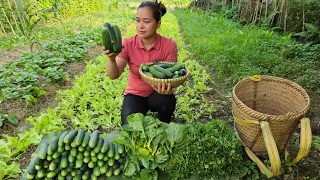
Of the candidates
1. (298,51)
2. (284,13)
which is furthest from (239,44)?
(284,13)

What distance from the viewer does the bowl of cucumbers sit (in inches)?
113

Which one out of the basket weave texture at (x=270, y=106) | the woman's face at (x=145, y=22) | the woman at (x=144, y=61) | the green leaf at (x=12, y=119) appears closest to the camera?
the basket weave texture at (x=270, y=106)

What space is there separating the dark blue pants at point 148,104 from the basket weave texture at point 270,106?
840mm

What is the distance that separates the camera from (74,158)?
2.64m

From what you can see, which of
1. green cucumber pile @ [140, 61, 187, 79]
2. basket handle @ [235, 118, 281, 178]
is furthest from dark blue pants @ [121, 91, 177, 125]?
basket handle @ [235, 118, 281, 178]

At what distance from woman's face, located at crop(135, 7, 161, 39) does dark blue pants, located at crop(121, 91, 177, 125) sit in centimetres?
78

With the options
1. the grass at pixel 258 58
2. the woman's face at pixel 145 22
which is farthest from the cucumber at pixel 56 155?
the grass at pixel 258 58

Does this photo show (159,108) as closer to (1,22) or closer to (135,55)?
(135,55)

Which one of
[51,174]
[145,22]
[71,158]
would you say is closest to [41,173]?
[51,174]

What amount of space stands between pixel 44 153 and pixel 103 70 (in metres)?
4.02

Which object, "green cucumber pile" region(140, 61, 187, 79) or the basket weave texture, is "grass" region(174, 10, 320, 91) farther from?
"green cucumber pile" region(140, 61, 187, 79)

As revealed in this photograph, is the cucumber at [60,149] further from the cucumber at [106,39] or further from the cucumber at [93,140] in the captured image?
the cucumber at [106,39]

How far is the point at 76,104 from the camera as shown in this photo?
4.58 metres

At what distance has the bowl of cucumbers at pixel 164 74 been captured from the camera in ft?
9.42
